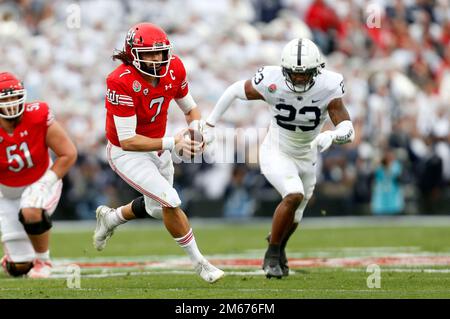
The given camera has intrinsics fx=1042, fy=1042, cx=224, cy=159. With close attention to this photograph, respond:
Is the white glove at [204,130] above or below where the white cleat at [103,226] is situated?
above

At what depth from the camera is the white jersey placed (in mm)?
8266

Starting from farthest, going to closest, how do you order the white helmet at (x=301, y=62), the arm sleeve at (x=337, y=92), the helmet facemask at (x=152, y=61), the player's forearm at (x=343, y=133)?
1. the arm sleeve at (x=337, y=92)
2. the white helmet at (x=301, y=62)
3. the player's forearm at (x=343, y=133)
4. the helmet facemask at (x=152, y=61)

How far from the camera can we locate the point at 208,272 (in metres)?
7.47

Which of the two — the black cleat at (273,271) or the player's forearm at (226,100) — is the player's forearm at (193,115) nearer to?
the player's forearm at (226,100)

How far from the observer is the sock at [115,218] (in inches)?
325

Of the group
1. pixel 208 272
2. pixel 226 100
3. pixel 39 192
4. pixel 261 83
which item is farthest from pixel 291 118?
pixel 39 192

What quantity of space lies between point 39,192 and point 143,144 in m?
1.43

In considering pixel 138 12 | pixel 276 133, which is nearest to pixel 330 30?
pixel 138 12

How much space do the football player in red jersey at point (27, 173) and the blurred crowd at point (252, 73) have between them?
6934 millimetres

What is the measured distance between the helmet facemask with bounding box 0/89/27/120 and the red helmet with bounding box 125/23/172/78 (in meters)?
1.25

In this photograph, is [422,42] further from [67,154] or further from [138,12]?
[67,154]

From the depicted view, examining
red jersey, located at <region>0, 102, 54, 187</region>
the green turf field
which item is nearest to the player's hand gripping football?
the green turf field

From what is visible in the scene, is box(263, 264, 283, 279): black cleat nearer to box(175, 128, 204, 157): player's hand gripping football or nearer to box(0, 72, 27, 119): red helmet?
box(175, 128, 204, 157): player's hand gripping football

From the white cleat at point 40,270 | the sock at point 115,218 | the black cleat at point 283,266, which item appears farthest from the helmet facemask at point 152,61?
the white cleat at point 40,270
